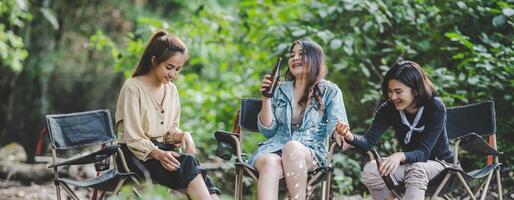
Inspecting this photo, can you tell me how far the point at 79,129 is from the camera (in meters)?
3.88

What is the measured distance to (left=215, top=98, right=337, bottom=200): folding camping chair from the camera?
3.52 metres

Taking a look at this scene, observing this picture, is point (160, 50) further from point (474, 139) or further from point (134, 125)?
point (474, 139)

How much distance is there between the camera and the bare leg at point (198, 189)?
3395 millimetres

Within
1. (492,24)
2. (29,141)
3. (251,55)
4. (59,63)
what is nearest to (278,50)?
(251,55)

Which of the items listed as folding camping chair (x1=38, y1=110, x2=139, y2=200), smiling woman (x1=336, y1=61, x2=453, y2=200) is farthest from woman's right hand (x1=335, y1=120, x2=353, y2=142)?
folding camping chair (x1=38, y1=110, x2=139, y2=200)

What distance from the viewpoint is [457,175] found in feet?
11.2

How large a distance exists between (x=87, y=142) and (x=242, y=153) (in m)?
0.81

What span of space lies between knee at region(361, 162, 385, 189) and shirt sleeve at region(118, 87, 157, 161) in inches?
39.4

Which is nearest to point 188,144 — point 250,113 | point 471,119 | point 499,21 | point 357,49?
point 250,113

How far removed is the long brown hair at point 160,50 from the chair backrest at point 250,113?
522 millimetres

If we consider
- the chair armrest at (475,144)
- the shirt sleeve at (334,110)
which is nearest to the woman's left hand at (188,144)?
the shirt sleeve at (334,110)

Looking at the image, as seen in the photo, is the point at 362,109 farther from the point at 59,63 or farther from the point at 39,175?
the point at 59,63

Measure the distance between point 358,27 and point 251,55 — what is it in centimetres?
124

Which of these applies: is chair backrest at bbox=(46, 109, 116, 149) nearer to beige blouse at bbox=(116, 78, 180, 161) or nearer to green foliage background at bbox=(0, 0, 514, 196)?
beige blouse at bbox=(116, 78, 180, 161)
